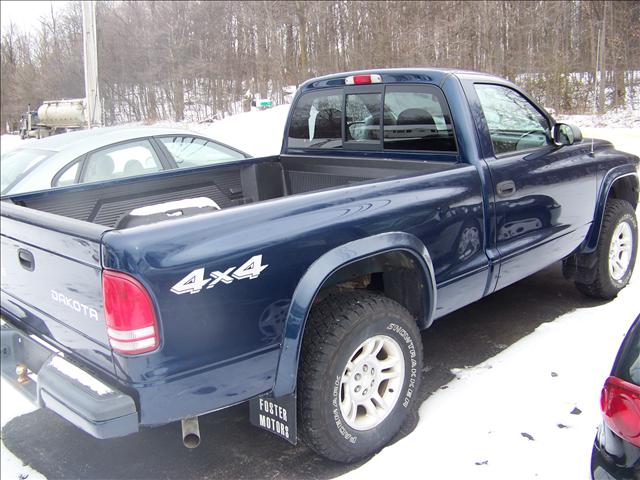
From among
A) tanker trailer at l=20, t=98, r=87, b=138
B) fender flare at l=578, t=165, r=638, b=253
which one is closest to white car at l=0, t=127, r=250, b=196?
fender flare at l=578, t=165, r=638, b=253

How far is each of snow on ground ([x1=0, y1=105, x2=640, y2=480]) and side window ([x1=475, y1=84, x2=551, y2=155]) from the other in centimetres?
140

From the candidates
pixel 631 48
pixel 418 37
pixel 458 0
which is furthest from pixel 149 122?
pixel 631 48

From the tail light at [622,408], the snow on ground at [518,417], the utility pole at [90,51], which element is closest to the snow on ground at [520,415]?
the snow on ground at [518,417]

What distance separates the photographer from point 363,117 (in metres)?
4.12

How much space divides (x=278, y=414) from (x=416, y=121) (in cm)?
215

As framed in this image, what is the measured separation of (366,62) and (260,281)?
19.3 m

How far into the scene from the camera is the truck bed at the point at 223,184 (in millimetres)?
→ 3484

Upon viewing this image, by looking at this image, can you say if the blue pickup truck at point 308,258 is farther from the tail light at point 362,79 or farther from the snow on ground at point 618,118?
the snow on ground at point 618,118

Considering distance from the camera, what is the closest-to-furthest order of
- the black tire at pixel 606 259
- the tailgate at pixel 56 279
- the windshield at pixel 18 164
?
1. the tailgate at pixel 56 279
2. the black tire at pixel 606 259
3. the windshield at pixel 18 164

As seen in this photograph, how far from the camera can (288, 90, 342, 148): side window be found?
14.1ft

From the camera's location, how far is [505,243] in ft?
12.0

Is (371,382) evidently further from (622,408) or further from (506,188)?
(506,188)

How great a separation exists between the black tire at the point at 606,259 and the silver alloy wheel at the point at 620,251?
0.05 meters

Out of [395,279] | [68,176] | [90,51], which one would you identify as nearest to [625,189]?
[395,279]
